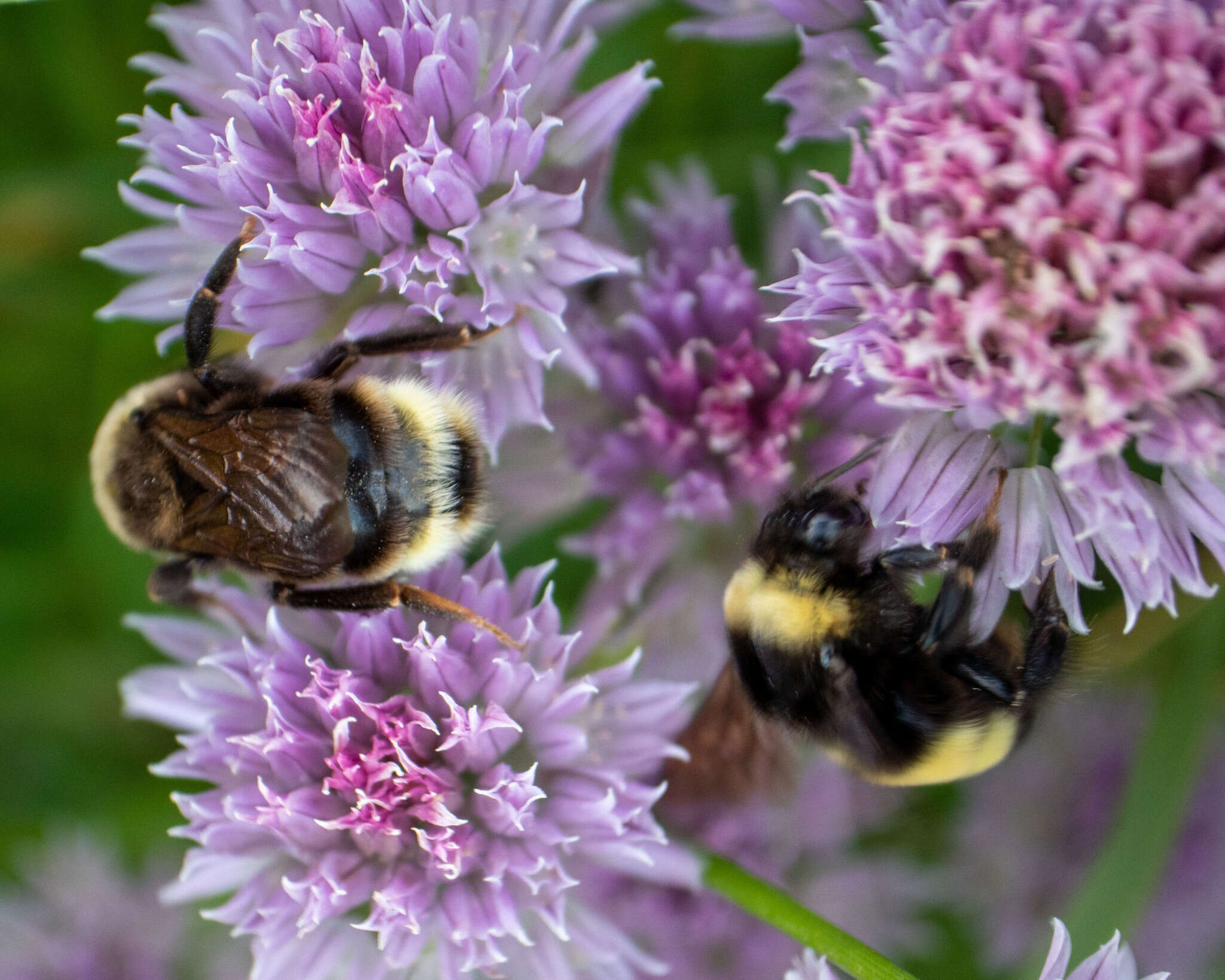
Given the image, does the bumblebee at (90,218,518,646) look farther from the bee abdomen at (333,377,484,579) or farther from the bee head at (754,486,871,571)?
the bee head at (754,486,871,571)

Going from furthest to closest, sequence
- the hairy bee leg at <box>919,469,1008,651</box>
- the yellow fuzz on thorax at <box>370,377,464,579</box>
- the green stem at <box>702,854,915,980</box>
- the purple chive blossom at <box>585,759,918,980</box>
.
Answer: the purple chive blossom at <box>585,759,918,980</box>
the yellow fuzz on thorax at <box>370,377,464,579</box>
the green stem at <box>702,854,915,980</box>
the hairy bee leg at <box>919,469,1008,651</box>

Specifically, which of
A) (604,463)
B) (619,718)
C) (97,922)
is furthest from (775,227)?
(97,922)

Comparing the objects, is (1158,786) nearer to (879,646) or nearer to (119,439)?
(879,646)

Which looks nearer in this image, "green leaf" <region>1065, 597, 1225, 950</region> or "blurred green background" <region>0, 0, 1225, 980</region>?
"green leaf" <region>1065, 597, 1225, 950</region>

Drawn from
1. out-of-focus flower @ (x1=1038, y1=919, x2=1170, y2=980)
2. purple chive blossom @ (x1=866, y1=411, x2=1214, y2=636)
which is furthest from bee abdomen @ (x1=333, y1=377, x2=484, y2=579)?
out-of-focus flower @ (x1=1038, y1=919, x2=1170, y2=980)

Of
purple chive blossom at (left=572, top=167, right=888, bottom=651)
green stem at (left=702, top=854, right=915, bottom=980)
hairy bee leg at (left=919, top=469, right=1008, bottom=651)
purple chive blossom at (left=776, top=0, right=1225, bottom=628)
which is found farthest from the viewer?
purple chive blossom at (left=572, top=167, right=888, bottom=651)

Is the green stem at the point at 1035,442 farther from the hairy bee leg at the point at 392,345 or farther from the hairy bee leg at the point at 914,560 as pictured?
the hairy bee leg at the point at 392,345

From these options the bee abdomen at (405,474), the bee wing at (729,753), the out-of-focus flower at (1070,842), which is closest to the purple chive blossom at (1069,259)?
the bee wing at (729,753)
